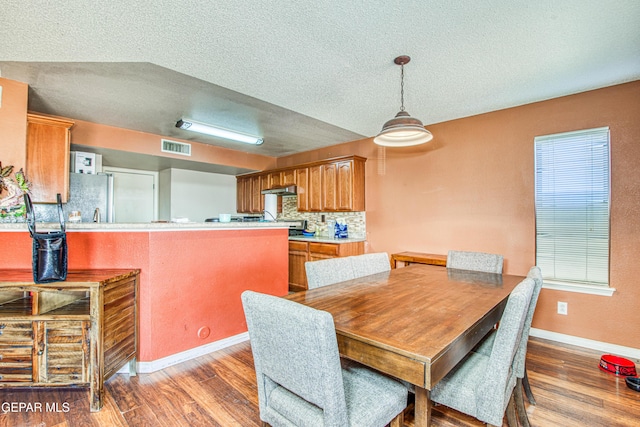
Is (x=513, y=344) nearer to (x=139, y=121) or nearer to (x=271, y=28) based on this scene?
(x=271, y=28)

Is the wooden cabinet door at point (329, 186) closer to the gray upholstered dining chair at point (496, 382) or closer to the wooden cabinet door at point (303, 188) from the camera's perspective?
the wooden cabinet door at point (303, 188)

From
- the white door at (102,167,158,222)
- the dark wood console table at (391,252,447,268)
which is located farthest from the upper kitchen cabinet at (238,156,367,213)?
the white door at (102,167,158,222)

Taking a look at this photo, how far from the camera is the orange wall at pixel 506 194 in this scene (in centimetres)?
264

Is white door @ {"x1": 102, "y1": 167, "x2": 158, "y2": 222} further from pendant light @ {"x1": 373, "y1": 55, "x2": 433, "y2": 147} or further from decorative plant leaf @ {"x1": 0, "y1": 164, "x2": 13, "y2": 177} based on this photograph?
pendant light @ {"x1": 373, "y1": 55, "x2": 433, "y2": 147}

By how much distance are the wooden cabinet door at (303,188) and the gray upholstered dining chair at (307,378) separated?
3.79 meters

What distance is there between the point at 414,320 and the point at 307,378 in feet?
1.87

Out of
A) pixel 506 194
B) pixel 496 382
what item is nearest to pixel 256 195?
pixel 506 194

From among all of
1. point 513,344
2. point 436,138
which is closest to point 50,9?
point 513,344

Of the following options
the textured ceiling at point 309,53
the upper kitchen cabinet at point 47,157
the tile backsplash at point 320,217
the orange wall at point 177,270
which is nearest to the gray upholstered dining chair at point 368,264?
the orange wall at point 177,270

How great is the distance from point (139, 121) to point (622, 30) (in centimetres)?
466

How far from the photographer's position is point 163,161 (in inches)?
191

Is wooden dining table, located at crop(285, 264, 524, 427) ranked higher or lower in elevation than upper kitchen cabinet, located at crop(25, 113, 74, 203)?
lower

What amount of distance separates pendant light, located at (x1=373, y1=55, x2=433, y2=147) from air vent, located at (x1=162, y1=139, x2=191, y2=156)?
3.48 meters

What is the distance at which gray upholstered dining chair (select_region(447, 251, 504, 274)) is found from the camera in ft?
8.22
